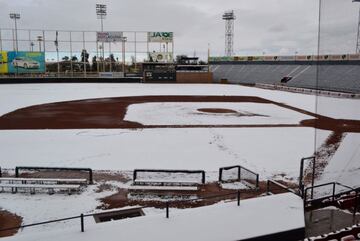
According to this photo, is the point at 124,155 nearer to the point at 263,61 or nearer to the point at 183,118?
the point at 183,118

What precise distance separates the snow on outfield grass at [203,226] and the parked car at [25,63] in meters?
64.8

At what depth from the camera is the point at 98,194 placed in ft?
35.8

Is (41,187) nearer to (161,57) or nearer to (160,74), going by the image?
(160,74)

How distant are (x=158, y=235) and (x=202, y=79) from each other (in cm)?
6274

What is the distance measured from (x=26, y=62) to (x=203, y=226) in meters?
66.3

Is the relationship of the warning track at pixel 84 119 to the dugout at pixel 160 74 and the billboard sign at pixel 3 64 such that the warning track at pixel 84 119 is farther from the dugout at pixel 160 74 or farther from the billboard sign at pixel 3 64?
the billboard sign at pixel 3 64

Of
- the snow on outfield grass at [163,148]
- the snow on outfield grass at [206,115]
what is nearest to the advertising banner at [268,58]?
the snow on outfield grass at [206,115]

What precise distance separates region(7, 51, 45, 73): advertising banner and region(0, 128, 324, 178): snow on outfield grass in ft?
164

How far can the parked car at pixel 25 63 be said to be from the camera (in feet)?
213

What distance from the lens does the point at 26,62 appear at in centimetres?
6544

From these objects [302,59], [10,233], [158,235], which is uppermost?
[302,59]

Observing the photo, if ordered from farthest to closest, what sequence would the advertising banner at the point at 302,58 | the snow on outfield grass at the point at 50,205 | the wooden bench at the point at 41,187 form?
the advertising banner at the point at 302,58
the wooden bench at the point at 41,187
the snow on outfield grass at the point at 50,205

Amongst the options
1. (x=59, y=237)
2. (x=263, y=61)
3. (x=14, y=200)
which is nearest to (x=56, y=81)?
(x=263, y=61)

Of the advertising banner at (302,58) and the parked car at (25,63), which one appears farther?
the advertising banner at (302,58)
